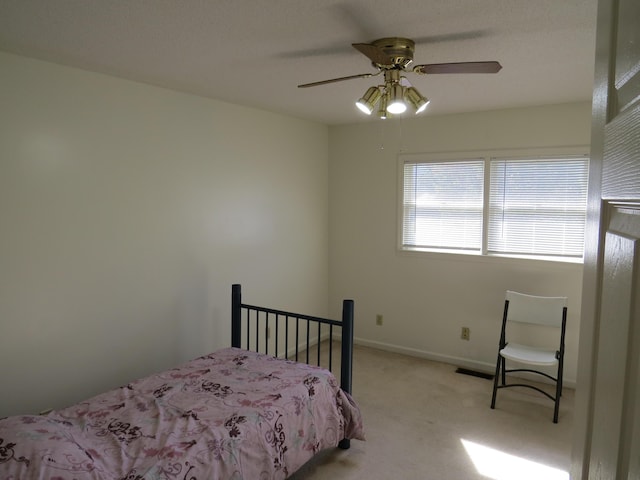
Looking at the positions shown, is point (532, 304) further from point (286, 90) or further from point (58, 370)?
point (58, 370)

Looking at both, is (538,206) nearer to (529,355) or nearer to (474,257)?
(474,257)

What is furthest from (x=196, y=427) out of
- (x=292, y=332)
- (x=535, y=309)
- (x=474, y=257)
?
(x=474, y=257)

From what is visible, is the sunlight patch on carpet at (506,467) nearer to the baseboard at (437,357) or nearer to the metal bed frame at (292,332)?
the metal bed frame at (292,332)

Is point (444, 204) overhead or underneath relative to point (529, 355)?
overhead

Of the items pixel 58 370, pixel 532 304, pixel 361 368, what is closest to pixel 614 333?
pixel 58 370

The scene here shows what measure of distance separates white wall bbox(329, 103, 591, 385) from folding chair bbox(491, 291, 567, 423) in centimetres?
24

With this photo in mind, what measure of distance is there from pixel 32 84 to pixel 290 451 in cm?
243

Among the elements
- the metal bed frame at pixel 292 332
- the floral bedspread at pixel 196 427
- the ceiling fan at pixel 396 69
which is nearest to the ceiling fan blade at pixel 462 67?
the ceiling fan at pixel 396 69

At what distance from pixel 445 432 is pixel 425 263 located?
1.72 m

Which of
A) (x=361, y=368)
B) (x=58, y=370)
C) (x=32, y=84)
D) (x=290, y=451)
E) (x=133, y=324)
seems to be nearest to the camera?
(x=290, y=451)

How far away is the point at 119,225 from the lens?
2980mm

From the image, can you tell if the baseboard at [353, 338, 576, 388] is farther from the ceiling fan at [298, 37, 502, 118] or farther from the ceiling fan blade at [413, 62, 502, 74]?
the ceiling fan blade at [413, 62, 502, 74]

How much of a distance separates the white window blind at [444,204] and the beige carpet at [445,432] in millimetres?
1246

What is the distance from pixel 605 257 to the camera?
0.73m
